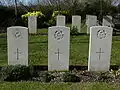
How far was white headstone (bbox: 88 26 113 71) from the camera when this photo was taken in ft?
27.6

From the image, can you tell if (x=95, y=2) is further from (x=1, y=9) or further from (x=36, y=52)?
(x=36, y=52)

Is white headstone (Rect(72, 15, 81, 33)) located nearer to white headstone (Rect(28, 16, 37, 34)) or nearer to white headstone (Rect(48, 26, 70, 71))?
white headstone (Rect(28, 16, 37, 34))

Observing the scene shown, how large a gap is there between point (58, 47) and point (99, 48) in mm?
1113

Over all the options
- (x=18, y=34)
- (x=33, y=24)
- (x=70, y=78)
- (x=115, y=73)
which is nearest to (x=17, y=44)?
(x=18, y=34)

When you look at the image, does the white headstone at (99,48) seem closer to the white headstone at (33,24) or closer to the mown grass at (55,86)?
the mown grass at (55,86)

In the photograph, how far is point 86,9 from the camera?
1190 inches

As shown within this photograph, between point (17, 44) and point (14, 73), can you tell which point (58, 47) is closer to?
point (17, 44)

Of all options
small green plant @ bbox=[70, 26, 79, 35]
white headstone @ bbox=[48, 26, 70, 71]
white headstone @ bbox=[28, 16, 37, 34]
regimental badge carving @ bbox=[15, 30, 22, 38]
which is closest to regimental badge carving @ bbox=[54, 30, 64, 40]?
Result: white headstone @ bbox=[48, 26, 70, 71]

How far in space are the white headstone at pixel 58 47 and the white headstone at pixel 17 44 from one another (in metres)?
0.66

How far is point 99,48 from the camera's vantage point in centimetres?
853

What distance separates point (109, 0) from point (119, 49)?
62.2 feet

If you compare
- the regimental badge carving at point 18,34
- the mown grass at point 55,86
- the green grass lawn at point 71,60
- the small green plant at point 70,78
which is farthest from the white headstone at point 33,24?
the mown grass at point 55,86

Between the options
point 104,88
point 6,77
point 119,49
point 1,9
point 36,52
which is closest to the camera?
point 104,88

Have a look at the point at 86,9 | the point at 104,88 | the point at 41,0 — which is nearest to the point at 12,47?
the point at 104,88
